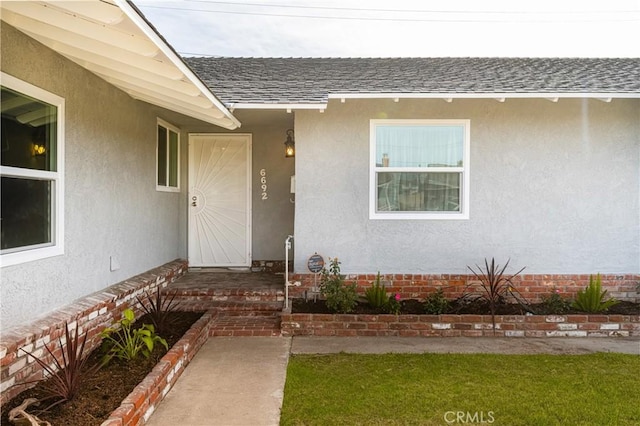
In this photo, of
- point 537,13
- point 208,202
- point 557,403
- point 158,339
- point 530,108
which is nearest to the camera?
point 557,403

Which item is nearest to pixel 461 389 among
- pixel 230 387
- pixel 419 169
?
pixel 230 387

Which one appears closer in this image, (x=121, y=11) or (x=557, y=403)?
(x=121, y=11)

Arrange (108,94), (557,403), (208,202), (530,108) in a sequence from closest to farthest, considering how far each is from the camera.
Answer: (557,403) < (108,94) < (530,108) < (208,202)

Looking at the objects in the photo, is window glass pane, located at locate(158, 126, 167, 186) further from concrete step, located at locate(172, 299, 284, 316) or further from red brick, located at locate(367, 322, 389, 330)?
red brick, located at locate(367, 322, 389, 330)

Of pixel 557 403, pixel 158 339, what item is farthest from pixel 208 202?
pixel 557 403

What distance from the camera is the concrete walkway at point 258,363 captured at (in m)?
3.68

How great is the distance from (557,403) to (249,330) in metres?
3.70

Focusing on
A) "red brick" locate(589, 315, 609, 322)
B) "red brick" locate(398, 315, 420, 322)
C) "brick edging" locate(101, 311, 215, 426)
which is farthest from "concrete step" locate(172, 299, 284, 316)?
"red brick" locate(589, 315, 609, 322)

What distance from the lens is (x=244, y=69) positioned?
8680mm

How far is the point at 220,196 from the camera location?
864 cm

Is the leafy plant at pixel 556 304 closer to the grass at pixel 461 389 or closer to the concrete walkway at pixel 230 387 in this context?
the grass at pixel 461 389

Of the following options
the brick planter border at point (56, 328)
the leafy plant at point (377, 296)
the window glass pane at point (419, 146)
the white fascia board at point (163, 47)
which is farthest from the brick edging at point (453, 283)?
the white fascia board at point (163, 47)

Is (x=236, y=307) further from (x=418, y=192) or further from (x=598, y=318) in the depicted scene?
(x=598, y=318)

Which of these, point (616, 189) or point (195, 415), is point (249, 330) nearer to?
point (195, 415)
